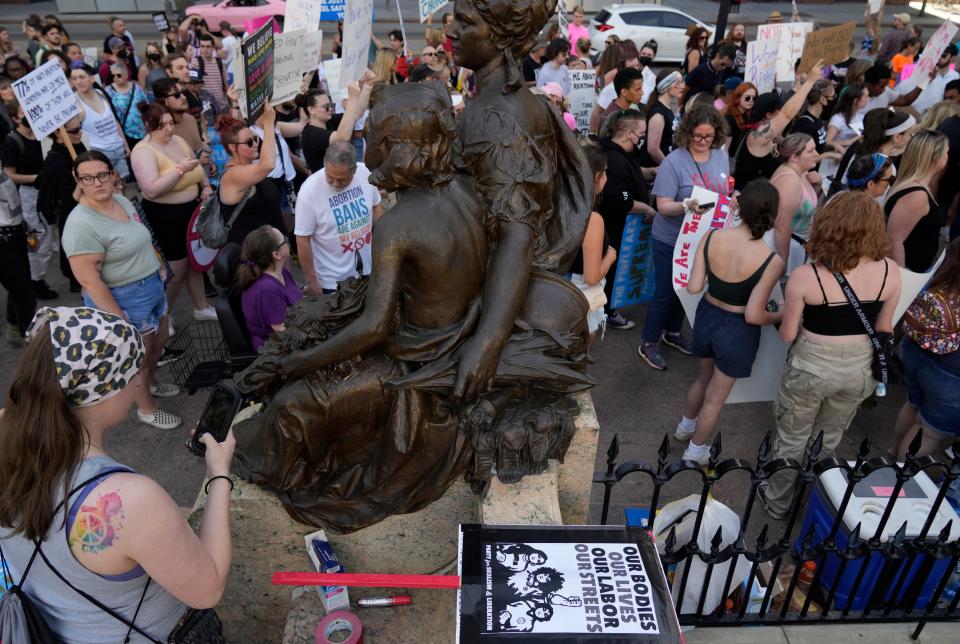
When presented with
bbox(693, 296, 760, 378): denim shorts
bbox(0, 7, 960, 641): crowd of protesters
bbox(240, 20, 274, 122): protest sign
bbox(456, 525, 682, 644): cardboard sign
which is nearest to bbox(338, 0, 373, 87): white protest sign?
bbox(0, 7, 960, 641): crowd of protesters

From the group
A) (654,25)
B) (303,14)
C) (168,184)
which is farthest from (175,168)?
(654,25)

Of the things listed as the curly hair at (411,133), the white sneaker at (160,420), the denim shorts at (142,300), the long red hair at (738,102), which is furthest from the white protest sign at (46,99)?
the long red hair at (738,102)

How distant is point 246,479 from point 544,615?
147cm

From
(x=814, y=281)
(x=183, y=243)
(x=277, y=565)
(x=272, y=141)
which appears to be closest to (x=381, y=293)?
(x=277, y=565)

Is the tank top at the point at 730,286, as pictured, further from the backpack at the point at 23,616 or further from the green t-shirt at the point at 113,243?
the green t-shirt at the point at 113,243

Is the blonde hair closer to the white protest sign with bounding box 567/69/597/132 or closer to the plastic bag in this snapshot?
the plastic bag

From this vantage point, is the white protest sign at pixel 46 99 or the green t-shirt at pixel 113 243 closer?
the green t-shirt at pixel 113 243

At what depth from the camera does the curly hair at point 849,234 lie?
3.77m

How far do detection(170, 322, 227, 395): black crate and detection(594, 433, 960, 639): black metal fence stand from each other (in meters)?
3.29

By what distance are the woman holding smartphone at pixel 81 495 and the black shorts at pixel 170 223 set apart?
426 centimetres

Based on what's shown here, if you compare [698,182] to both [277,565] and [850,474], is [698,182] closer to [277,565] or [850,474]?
[850,474]

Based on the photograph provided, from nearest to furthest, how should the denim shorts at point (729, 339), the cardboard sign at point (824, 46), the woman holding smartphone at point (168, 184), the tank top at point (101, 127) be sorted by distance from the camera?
the denim shorts at point (729, 339) → the woman holding smartphone at point (168, 184) → the tank top at point (101, 127) → the cardboard sign at point (824, 46)

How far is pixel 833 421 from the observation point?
434 cm

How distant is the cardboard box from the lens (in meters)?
2.82
